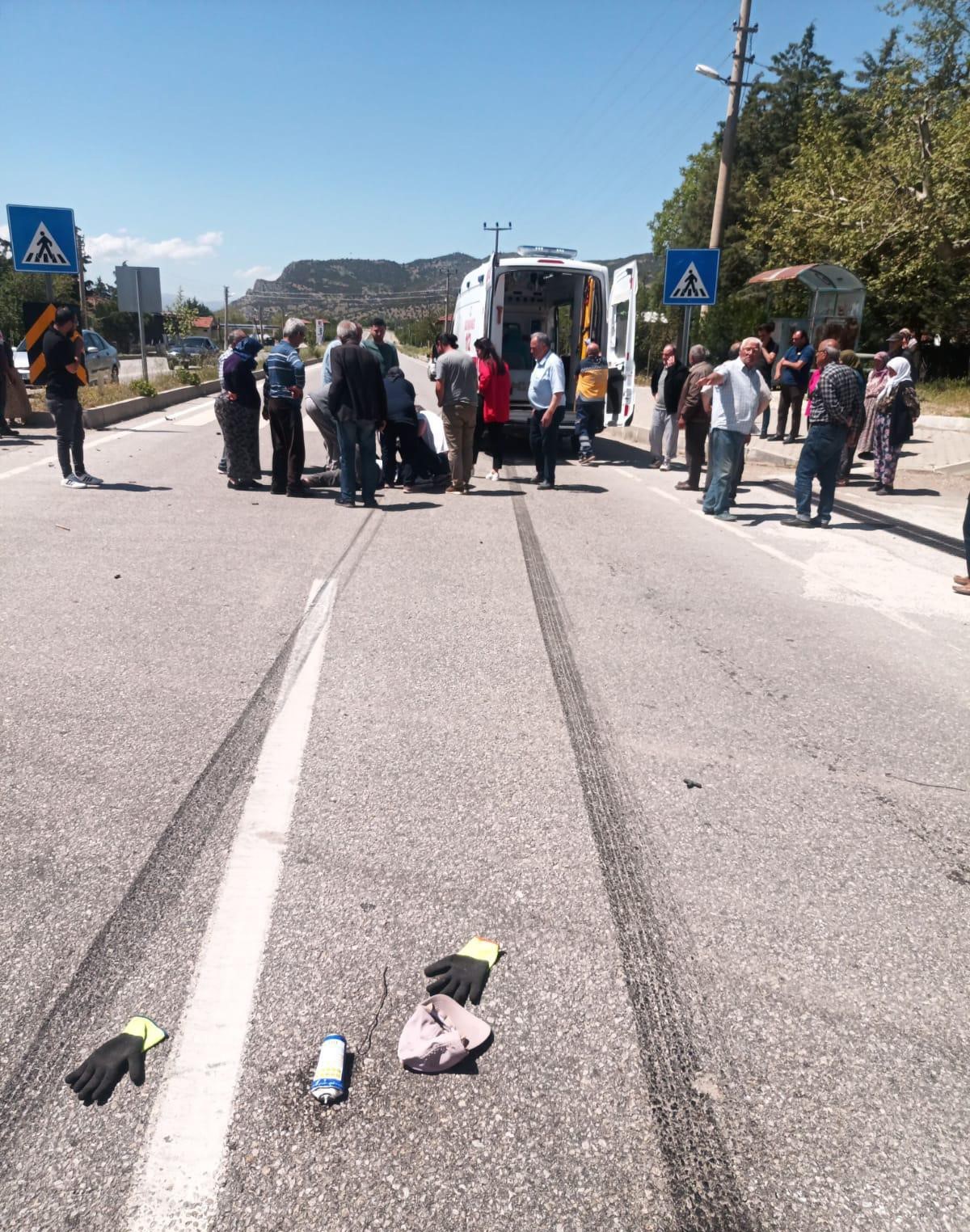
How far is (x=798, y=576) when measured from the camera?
25.1 ft

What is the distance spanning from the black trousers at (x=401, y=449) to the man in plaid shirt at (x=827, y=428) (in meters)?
4.66

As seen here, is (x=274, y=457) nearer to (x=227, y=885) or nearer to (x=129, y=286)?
(x=227, y=885)

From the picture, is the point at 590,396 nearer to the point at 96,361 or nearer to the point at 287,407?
the point at 287,407

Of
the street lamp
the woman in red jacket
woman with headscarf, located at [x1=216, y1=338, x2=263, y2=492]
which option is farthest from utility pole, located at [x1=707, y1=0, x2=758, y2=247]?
woman with headscarf, located at [x1=216, y1=338, x2=263, y2=492]

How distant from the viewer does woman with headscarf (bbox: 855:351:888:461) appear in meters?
12.2

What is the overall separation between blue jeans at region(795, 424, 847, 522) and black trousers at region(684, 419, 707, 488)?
2.08 m

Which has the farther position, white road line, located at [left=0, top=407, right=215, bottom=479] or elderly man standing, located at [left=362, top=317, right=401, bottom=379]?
white road line, located at [left=0, top=407, right=215, bottom=479]

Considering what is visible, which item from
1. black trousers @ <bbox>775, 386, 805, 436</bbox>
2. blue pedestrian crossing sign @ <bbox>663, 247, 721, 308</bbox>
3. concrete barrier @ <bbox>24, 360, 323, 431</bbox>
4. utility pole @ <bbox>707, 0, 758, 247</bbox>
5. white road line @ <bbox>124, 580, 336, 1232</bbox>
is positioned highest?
utility pole @ <bbox>707, 0, 758, 247</bbox>

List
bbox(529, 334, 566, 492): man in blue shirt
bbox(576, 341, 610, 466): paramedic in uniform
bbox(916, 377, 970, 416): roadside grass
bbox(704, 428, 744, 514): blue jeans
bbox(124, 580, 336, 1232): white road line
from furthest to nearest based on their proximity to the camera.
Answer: bbox(916, 377, 970, 416): roadside grass
bbox(576, 341, 610, 466): paramedic in uniform
bbox(529, 334, 566, 492): man in blue shirt
bbox(704, 428, 744, 514): blue jeans
bbox(124, 580, 336, 1232): white road line

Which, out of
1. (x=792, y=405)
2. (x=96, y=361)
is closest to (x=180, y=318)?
(x=96, y=361)

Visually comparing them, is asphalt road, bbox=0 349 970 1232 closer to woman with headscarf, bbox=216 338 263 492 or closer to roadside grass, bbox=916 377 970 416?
woman with headscarf, bbox=216 338 263 492

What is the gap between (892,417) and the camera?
1172 cm

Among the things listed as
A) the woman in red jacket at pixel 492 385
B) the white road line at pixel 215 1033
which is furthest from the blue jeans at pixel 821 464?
the white road line at pixel 215 1033

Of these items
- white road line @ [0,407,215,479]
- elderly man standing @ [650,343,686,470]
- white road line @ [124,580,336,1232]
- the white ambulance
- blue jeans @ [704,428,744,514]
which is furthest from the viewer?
→ the white ambulance
